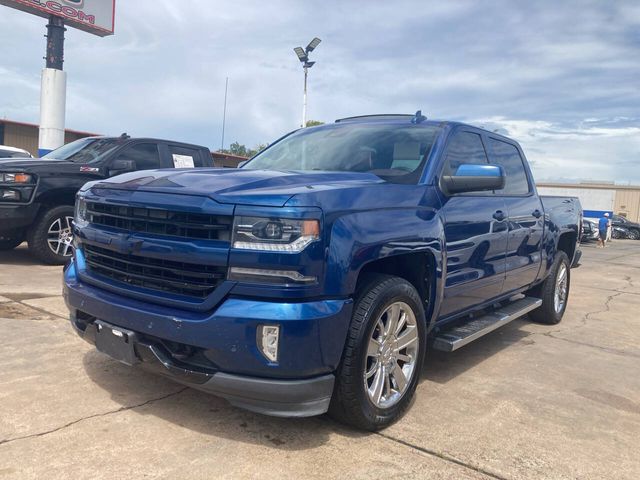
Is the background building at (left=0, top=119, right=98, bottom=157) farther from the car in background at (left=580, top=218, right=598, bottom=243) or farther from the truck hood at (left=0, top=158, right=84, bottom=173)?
the car in background at (left=580, top=218, right=598, bottom=243)

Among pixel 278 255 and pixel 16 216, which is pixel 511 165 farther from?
pixel 16 216

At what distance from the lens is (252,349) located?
8.41 feet

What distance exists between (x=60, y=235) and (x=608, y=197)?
51.0 m

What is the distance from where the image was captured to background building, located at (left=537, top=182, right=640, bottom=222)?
1934 inches

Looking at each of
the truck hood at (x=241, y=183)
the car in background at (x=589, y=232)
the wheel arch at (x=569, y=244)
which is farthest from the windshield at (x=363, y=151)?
the car in background at (x=589, y=232)

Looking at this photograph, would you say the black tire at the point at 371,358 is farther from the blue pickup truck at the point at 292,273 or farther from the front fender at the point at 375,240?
the front fender at the point at 375,240

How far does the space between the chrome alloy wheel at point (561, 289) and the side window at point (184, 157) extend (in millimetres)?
5472

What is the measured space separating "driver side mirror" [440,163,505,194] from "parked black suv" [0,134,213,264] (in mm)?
4476

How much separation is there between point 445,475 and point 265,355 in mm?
1039

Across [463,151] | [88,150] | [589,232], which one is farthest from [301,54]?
[463,151]

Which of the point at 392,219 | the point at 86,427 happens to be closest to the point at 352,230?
the point at 392,219

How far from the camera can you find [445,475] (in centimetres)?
266

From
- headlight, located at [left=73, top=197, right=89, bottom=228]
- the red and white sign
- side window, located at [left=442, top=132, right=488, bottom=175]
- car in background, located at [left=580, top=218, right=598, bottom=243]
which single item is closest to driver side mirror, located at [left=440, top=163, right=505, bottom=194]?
side window, located at [left=442, top=132, right=488, bottom=175]

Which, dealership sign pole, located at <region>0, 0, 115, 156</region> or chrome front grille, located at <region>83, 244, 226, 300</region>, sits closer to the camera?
chrome front grille, located at <region>83, 244, 226, 300</region>
